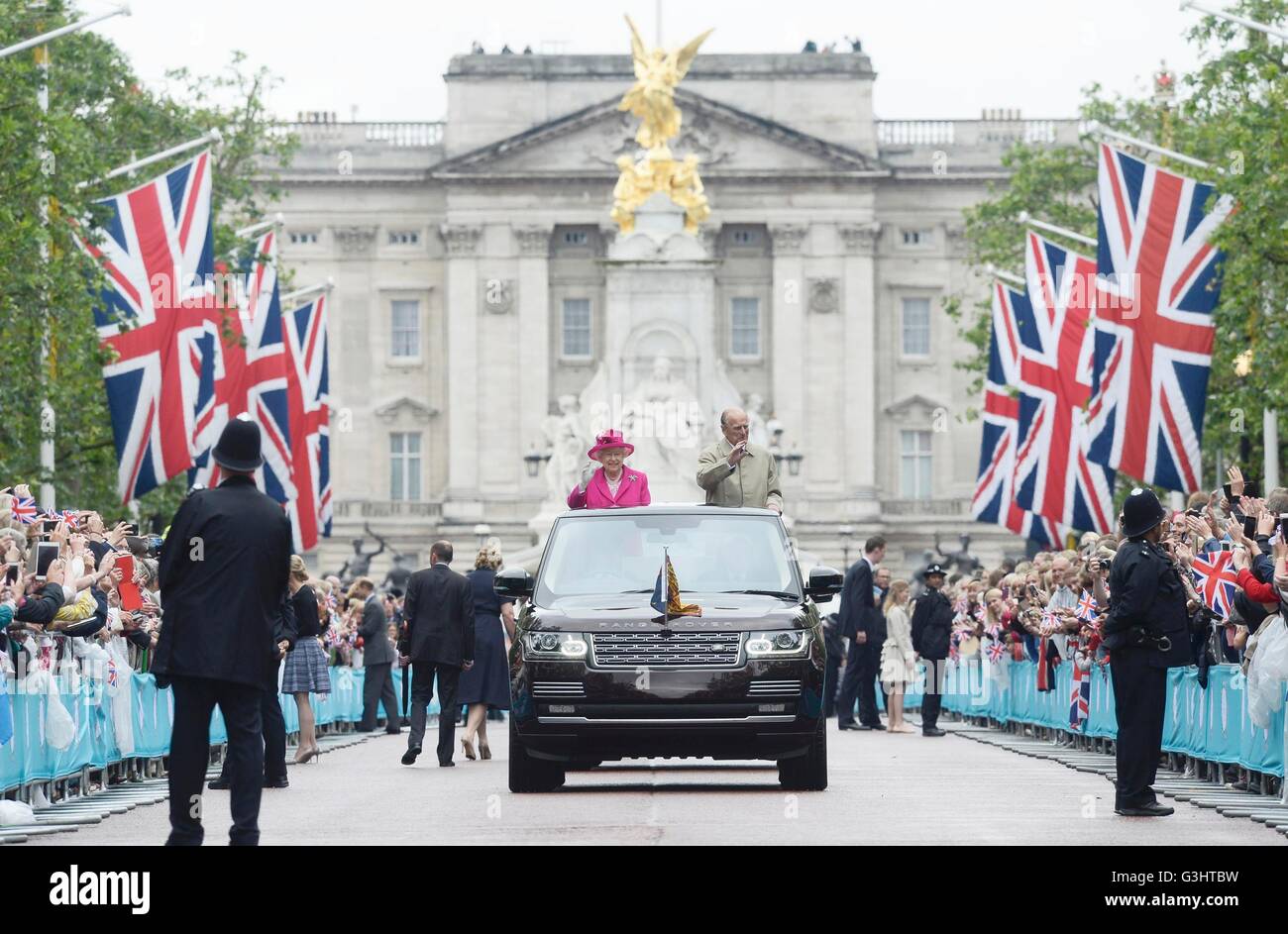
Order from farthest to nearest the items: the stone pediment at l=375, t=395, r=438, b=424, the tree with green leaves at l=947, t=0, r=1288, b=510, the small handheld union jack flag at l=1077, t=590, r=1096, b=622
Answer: the stone pediment at l=375, t=395, r=438, b=424, the tree with green leaves at l=947, t=0, r=1288, b=510, the small handheld union jack flag at l=1077, t=590, r=1096, b=622

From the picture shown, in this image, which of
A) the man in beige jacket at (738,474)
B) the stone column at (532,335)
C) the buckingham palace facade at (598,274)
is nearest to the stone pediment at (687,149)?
the buckingham palace facade at (598,274)

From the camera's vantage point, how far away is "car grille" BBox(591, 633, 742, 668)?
786 inches

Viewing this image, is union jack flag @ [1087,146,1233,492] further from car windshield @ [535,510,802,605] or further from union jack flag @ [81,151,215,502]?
car windshield @ [535,510,802,605]

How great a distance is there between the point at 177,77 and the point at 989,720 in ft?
93.8

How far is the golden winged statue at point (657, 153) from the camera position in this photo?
75.1m

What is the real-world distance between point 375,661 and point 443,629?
1162 centimetres

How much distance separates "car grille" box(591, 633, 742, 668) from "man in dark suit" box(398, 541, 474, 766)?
264 inches

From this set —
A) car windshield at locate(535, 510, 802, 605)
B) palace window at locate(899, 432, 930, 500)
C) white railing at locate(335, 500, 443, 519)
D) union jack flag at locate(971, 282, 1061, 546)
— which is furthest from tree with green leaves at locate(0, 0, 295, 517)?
palace window at locate(899, 432, 930, 500)

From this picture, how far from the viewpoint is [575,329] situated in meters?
104

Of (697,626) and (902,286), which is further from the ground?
(902,286)

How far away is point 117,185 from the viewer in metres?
50.9

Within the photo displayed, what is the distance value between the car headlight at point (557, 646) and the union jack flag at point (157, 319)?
1586 centimetres
